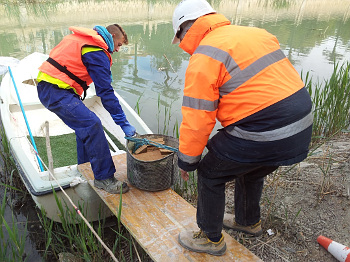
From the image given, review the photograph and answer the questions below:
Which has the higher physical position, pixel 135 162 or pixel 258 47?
pixel 258 47

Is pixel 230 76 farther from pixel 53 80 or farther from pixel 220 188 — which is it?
pixel 53 80

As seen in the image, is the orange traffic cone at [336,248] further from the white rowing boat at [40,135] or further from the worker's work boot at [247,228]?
the white rowing boat at [40,135]

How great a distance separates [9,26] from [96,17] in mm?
4074

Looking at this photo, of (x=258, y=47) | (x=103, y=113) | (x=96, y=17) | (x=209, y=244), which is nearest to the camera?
(x=258, y=47)

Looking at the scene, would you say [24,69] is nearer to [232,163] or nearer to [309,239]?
[232,163]

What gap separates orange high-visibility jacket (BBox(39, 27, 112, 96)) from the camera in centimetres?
255

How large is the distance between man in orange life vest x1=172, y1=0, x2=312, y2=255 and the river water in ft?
6.72

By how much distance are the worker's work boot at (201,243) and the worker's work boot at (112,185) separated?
805mm

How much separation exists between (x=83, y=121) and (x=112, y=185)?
631mm

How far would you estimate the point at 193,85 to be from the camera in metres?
1.54

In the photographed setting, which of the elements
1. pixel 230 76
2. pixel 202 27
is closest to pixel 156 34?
pixel 202 27

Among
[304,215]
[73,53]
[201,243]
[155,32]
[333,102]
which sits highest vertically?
[73,53]

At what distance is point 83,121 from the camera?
260 centimetres

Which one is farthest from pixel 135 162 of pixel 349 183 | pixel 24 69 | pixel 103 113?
pixel 24 69
